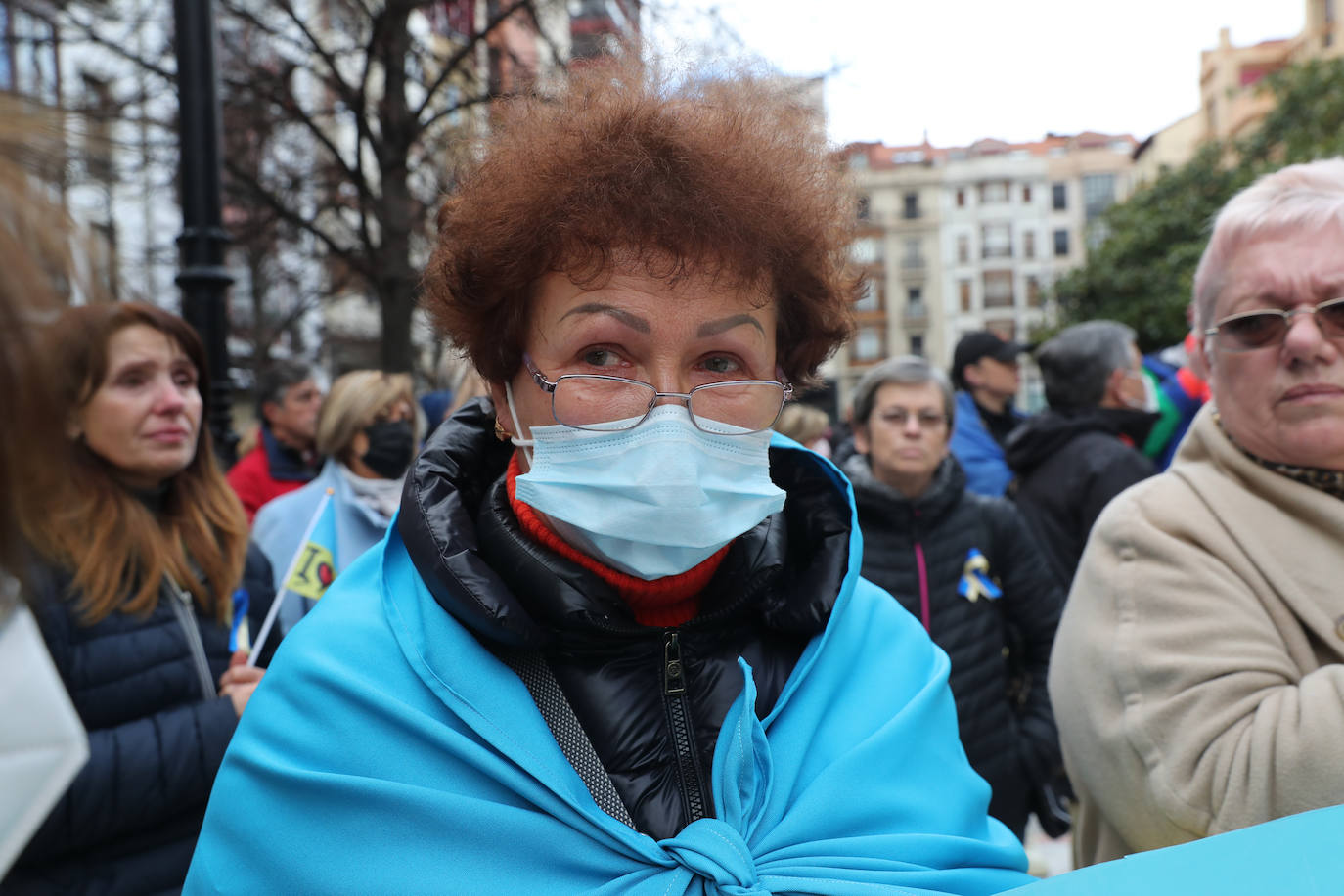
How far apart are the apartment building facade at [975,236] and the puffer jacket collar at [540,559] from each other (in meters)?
79.9

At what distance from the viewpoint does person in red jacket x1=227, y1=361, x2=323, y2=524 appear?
5770 mm

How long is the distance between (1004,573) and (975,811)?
2.21 meters

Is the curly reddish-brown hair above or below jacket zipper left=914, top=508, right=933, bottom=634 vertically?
above

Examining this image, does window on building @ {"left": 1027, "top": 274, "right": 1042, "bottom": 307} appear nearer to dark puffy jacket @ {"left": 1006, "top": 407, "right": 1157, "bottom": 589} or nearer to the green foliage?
the green foliage

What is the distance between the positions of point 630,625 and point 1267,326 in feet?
4.22

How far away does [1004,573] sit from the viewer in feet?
12.9

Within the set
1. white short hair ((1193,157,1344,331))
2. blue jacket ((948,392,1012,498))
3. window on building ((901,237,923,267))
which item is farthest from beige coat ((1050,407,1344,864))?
window on building ((901,237,923,267))

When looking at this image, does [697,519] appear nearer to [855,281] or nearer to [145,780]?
[855,281]

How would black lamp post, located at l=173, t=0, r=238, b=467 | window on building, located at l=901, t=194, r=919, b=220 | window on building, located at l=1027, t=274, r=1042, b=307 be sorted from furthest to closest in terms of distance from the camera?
window on building, located at l=901, t=194, r=919, b=220
window on building, located at l=1027, t=274, r=1042, b=307
black lamp post, located at l=173, t=0, r=238, b=467

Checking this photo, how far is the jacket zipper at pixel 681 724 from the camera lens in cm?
159

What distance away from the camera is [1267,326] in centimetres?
196

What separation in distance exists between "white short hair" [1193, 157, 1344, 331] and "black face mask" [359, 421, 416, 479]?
3.14m

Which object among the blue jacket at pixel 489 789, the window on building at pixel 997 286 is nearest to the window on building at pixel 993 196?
the window on building at pixel 997 286

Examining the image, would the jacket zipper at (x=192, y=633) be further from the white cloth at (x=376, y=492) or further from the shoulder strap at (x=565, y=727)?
the white cloth at (x=376, y=492)
